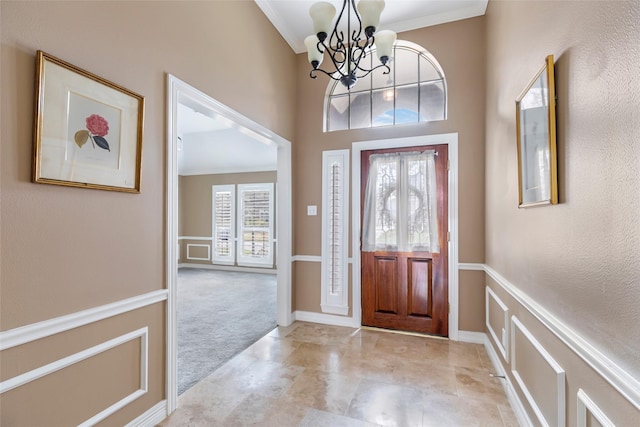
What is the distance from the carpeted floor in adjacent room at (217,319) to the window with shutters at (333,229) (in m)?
0.82

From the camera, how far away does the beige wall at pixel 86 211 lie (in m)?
1.16

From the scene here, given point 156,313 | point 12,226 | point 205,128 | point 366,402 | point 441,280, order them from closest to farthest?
point 12,226 < point 156,313 < point 366,402 < point 441,280 < point 205,128

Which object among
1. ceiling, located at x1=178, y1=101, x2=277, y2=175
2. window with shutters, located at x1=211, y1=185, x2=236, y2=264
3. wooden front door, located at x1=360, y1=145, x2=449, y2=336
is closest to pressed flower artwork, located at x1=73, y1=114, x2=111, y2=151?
wooden front door, located at x1=360, y1=145, x2=449, y2=336

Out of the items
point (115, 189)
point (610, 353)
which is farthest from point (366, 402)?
point (115, 189)

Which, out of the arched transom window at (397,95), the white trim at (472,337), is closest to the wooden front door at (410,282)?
the white trim at (472,337)

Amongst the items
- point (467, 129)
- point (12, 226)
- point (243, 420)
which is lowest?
point (243, 420)

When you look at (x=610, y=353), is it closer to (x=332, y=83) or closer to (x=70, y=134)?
(x=70, y=134)

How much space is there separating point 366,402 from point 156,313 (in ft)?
5.09

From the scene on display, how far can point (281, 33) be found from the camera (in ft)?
10.9

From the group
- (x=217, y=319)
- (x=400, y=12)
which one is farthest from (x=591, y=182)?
(x=217, y=319)

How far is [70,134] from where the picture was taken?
4.39ft

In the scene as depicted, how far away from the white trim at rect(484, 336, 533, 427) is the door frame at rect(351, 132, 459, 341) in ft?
1.78

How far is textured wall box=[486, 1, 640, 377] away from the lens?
86 centimetres

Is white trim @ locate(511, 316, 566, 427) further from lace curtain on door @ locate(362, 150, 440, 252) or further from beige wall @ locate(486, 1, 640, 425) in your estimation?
lace curtain on door @ locate(362, 150, 440, 252)
